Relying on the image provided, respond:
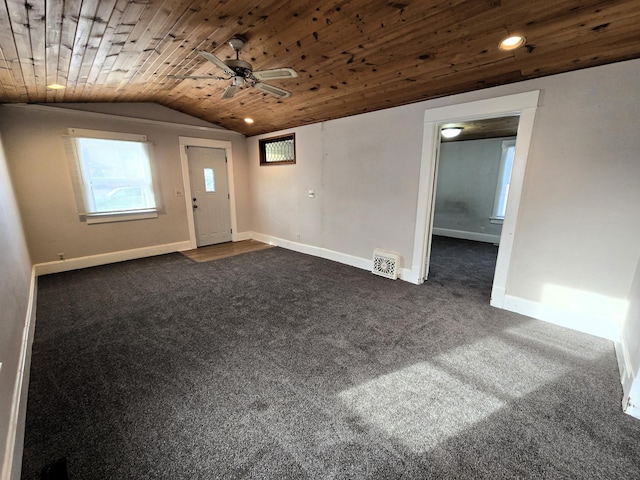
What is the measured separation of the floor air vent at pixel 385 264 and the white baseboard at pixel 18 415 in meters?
3.61

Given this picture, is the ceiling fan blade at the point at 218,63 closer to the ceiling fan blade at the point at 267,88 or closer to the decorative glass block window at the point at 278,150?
the ceiling fan blade at the point at 267,88

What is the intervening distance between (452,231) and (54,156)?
7.92 m

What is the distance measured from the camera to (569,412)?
64.5 inches

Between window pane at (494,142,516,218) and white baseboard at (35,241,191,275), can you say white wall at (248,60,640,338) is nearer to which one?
window pane at (494,142,516,218)

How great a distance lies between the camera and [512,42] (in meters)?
2.08

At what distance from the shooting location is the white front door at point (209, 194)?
5.41 m

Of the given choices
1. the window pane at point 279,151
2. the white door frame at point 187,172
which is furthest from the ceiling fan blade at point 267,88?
the white door frame at point 187,172

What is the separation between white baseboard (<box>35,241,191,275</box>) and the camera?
4078 mm

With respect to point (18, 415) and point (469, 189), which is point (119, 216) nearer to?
point (18, 415)

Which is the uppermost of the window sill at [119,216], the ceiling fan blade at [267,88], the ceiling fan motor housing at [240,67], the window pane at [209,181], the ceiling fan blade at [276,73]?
the ceiling fan motor housing at [240,67]

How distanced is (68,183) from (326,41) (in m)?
4.38

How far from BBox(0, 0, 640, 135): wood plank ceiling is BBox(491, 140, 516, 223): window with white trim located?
12.3 ft

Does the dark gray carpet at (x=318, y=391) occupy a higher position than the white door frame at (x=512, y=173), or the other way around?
A: the white door frame at (x=512, y=173)

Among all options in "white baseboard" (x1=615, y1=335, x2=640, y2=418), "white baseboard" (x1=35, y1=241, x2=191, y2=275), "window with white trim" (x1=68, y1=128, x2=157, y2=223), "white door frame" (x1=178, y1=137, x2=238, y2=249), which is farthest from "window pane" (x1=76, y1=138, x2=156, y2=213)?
"white baseboard" (x1=615, y1=335, x2=640, y2=418)
